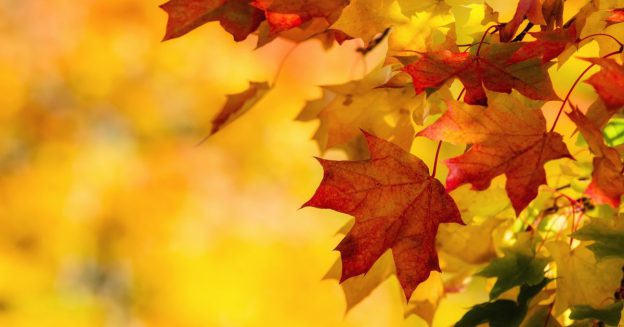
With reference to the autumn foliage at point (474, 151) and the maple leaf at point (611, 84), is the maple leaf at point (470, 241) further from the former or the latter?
the maple leaf at point (611, 84)

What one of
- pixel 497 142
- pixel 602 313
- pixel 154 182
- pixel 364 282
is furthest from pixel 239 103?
pixel 154 182

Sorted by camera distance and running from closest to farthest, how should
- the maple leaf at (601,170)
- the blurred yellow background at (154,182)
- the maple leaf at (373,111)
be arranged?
the maple leaf at (601,170) → the maple leaf at (373,111) → the blurred yellow background at (154,182)

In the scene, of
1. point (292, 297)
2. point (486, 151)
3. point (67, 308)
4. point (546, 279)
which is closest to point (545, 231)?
point (546, 279)

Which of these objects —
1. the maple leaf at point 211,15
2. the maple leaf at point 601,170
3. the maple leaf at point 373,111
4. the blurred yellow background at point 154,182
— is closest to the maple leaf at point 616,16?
the maple leaf at point 601,170

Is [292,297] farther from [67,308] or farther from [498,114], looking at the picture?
[498,114]

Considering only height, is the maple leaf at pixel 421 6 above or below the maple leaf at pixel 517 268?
above

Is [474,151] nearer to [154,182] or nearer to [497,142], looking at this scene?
[497,142]

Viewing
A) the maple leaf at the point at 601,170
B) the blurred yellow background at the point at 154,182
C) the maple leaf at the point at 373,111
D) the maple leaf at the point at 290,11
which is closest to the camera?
the maple leaf at the point at 601,170

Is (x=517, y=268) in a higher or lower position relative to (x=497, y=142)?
lower
